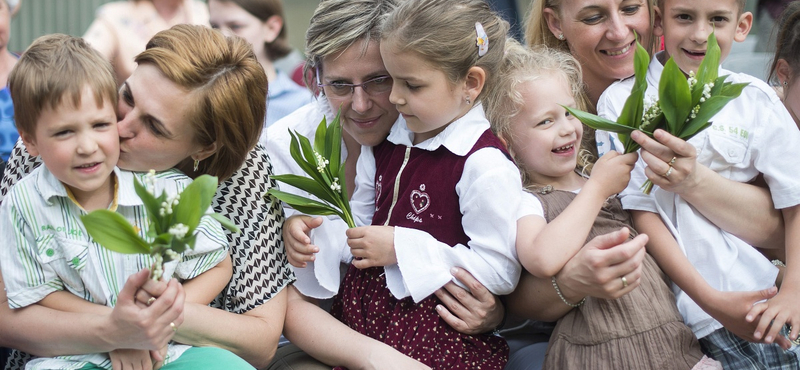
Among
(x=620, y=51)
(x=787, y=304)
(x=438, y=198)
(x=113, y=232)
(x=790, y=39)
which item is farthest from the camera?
(x=620, y=51)

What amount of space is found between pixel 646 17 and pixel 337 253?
1389 millimetres

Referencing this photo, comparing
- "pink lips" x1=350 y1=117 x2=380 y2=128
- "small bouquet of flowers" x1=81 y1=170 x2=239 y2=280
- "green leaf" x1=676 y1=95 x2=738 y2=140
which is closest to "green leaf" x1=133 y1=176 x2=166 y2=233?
"small bouquet of flowers" x1=81 y1=170 x2=239 y2=280

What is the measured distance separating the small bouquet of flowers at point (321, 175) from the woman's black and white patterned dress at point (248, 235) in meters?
0.08

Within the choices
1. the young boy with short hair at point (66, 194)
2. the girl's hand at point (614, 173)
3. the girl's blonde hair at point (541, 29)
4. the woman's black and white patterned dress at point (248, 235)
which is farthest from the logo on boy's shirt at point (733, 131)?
the young boy with short hair at point (66, 194)

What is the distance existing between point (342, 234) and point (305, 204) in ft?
1.04

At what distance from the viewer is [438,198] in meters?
2.56

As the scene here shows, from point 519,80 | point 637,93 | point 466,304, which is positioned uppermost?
point 637,93

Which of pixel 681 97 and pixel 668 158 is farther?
pixel 668 158

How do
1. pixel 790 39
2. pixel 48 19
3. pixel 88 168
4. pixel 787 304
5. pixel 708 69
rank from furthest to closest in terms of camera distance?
pixel 48 19 < pixel 790 39 < pixel 787 304 < pixel 708 69 < pixel 88 168

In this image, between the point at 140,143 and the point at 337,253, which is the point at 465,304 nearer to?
the point at 337,253

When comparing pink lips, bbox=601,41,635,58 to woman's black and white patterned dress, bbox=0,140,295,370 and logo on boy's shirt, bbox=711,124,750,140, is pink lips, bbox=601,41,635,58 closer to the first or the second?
logo on boy's shirt, bbox=711,124,750,140

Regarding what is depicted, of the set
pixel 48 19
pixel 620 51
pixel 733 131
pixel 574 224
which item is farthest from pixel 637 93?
pixel 48 19

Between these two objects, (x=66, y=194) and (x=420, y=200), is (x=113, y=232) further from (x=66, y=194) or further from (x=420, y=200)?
(x=420, y=200)

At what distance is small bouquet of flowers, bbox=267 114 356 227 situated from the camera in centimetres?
252
